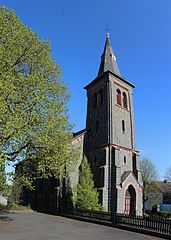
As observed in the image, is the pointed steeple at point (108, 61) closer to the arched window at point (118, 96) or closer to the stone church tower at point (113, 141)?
the stone church tower at point (113, 141)

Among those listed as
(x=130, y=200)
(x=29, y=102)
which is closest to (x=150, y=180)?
(x=130, y=200)

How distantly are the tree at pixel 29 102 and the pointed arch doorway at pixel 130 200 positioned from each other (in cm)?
1252

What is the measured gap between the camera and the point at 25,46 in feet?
53.8

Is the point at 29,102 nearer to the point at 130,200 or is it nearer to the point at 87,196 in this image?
the point at 87,196

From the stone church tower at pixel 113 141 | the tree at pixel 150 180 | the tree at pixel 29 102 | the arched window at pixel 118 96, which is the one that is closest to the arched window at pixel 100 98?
the stone church tower at pixel 113 141

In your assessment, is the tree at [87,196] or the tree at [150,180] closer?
the tree at [87,196]

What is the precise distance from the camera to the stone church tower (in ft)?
86.1

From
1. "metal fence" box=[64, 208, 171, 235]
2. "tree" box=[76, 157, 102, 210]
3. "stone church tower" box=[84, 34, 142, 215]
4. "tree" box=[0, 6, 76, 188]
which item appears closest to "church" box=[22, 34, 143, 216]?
"stone church tower" box=[84, 34, 142, 215]

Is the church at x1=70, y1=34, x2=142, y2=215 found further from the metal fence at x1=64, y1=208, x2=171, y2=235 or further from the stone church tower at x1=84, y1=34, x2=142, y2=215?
the metal fence at x1=64, y1=208, x2=171, y2=235

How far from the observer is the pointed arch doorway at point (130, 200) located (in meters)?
27.8

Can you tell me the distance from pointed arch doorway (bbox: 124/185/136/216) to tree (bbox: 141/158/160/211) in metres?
25.9

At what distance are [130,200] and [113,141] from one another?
749 centimetres

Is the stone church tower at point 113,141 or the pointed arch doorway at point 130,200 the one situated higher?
the stone church tower at point 113,141

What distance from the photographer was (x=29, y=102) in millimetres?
14477
